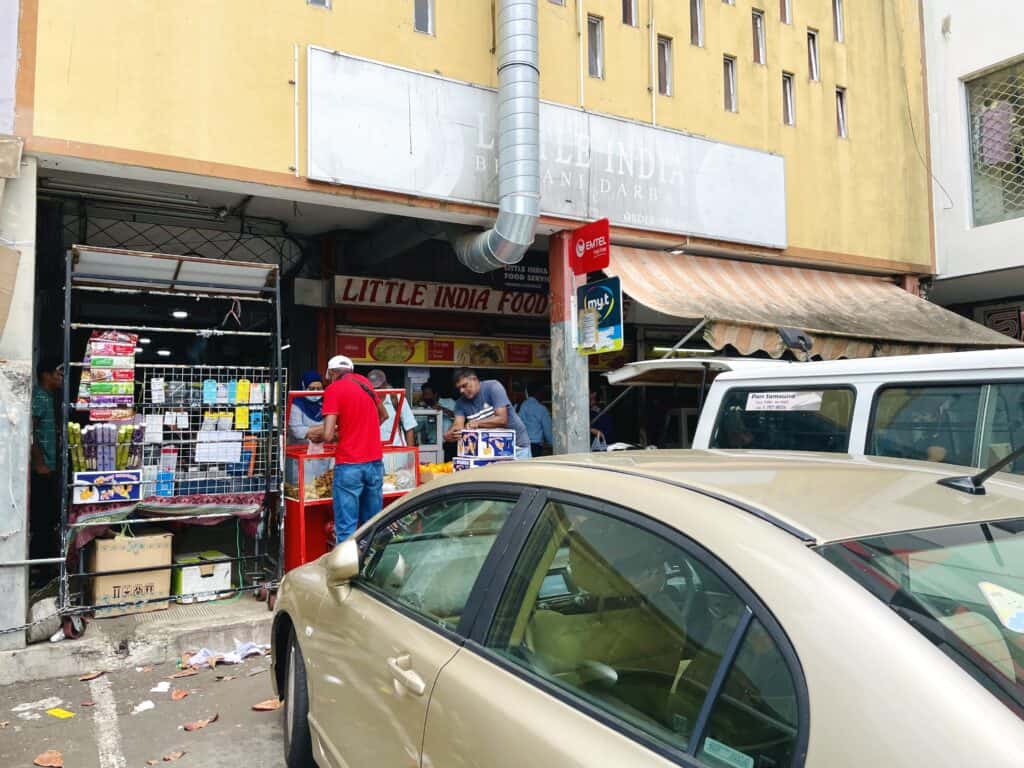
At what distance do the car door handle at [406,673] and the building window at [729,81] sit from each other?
910 cm

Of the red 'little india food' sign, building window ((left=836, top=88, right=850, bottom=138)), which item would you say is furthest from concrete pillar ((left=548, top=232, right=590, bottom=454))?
building window ((left=836, top=88, right=850, bottom=138))

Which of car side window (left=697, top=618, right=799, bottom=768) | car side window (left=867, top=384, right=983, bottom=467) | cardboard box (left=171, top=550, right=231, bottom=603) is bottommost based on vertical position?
cardboard box (left=171, top=550, right=231, bottom=603)

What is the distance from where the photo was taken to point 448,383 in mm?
10961

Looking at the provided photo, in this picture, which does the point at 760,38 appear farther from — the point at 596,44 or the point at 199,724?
the point at 199,724

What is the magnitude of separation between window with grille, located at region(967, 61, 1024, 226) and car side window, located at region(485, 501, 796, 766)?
11.6 metres

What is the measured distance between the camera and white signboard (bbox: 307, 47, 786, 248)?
6820 millimetres

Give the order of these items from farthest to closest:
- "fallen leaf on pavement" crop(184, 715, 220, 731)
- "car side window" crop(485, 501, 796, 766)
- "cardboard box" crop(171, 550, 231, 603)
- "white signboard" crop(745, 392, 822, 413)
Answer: "cardboard box" crop(171, 550, 231, 603), "fallen leaf on pavement" crop(184, 715, 220, 731), "white signboard" crop(745, 392, 822, 413), "car side window" crop(485, 501, 796, 766)

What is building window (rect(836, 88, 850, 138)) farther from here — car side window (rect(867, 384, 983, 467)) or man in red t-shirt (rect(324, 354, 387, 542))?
car side window (rect(867, 384, 983, 467))

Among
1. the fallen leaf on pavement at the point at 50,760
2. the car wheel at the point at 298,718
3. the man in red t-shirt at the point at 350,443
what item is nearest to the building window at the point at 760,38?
the man in red t-shirt at the point at 350,443

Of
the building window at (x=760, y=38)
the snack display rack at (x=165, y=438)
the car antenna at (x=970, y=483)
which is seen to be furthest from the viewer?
the building window at (x=760, y=38)

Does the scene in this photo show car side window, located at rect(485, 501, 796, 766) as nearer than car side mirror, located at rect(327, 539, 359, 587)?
Yes

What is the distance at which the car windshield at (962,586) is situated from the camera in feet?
4.45

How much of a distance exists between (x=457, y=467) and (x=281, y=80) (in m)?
3.81

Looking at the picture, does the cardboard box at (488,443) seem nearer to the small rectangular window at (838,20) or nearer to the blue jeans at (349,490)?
the blue jeans at (349,490)
